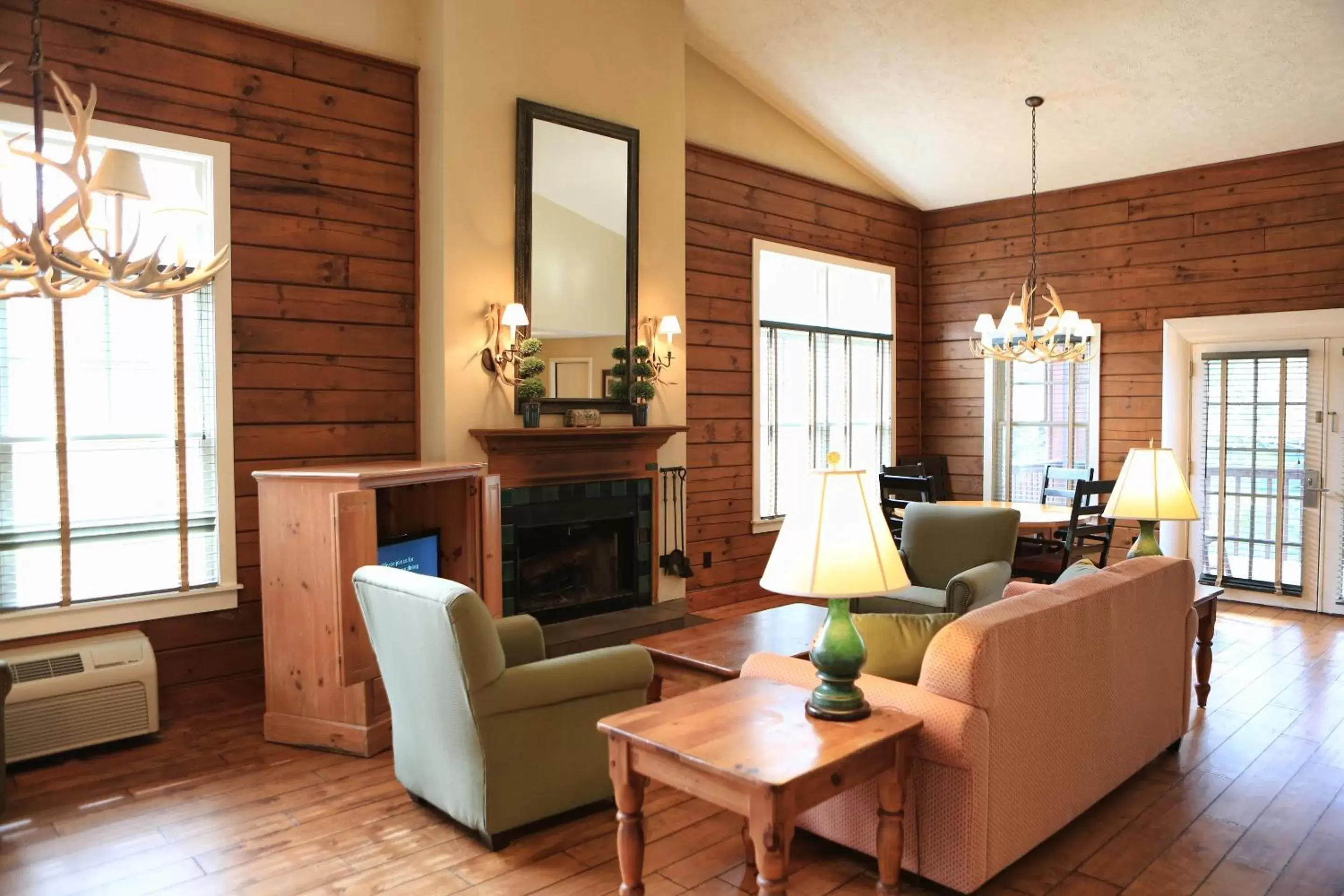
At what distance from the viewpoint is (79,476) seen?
3.92 m

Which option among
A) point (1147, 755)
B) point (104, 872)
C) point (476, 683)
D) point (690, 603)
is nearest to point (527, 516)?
point (690, 603)

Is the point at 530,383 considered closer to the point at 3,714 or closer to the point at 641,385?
the point at 641,385

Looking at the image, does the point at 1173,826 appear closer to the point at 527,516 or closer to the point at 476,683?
the point at 476,683

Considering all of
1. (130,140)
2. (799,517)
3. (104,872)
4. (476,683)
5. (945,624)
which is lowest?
(104,872)

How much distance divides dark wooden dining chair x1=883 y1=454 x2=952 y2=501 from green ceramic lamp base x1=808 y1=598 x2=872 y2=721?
5.71 meters

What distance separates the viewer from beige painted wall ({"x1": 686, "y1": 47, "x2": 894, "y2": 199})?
632cm

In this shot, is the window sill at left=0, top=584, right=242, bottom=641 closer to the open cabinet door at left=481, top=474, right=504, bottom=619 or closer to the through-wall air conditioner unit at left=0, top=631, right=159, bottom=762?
the through-wall air conditioner unit at left=0, top=631, right=159, bottom=762

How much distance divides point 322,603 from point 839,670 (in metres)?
2.20

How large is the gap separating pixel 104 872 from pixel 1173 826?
10.9 feet

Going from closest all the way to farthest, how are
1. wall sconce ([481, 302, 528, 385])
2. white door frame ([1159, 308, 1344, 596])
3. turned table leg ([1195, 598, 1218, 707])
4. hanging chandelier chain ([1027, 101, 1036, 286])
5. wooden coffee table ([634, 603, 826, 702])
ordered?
wooden coffee table ([634, 603, 826, 702])
turned table leg ([1195, 598, 1218, 707])
wall sconce ([481, 302, 528, 385])
white door frame ([1159, 308, 1344, 596])
hanging chandelier chain ([1027, 101, 1036, 286])

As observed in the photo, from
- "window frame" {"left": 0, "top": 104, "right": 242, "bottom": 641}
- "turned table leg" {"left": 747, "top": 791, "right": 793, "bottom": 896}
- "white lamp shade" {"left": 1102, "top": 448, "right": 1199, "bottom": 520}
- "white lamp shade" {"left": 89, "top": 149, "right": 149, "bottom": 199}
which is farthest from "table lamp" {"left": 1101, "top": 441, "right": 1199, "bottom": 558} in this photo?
"window frame" {"left": 0, "top": 104, "right": 242, "bottom": 641}

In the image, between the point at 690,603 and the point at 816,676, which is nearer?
the point at 816,676

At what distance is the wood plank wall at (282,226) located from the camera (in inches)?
159

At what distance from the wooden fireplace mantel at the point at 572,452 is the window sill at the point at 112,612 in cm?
140
